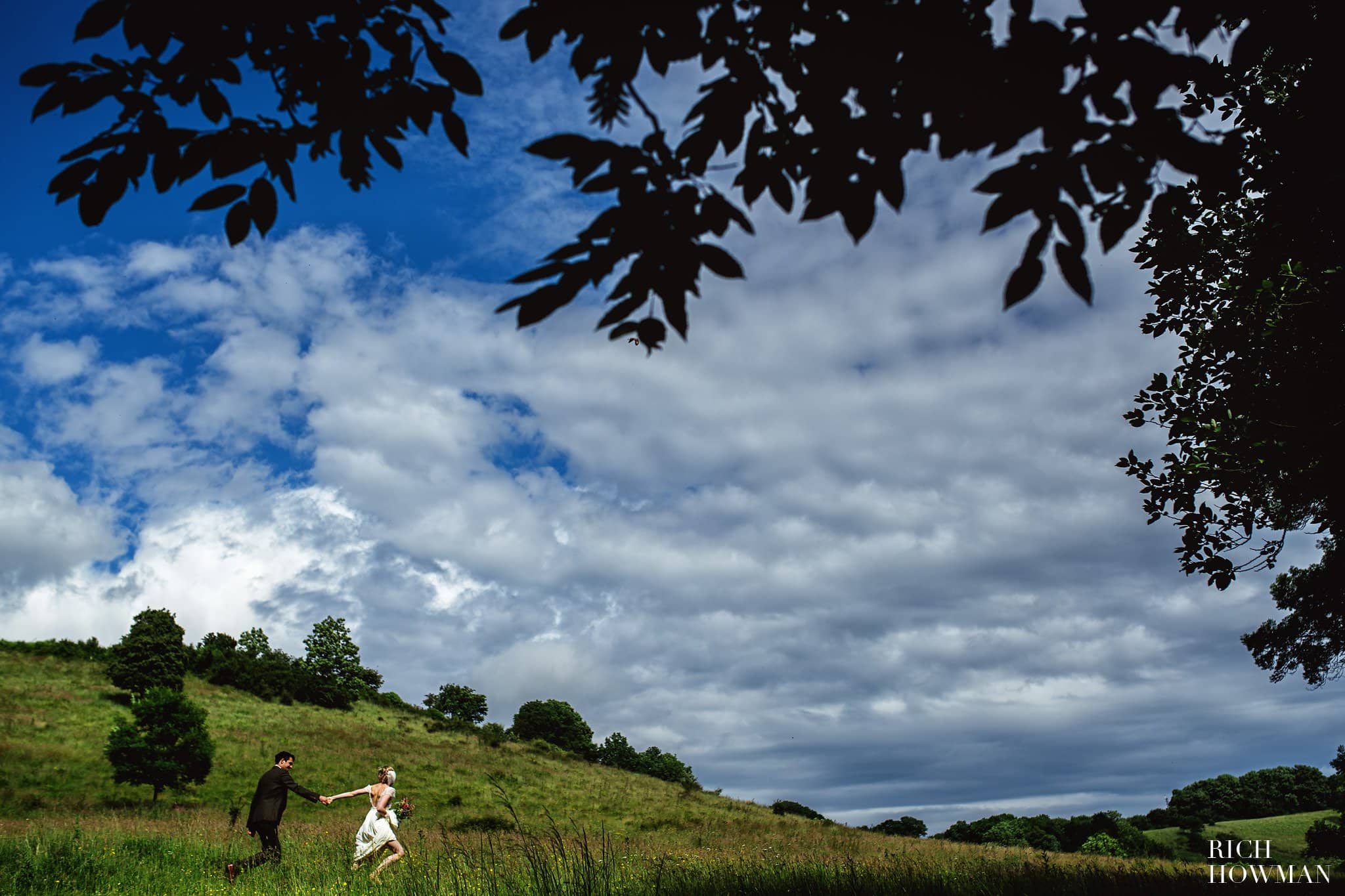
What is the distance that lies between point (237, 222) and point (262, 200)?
163 mm

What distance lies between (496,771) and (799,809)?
52.2ft

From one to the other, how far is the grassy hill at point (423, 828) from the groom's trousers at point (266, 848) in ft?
0.87

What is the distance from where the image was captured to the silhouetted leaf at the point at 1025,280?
8.94 feet

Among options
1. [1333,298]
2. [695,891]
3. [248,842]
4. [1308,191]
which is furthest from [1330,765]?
[248,842]

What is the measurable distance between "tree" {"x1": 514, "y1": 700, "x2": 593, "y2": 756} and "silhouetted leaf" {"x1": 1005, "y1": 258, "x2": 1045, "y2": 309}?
260 feet

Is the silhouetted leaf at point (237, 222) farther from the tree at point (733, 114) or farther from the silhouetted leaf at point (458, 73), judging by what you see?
the silhouetted leaf at point (458, 73)

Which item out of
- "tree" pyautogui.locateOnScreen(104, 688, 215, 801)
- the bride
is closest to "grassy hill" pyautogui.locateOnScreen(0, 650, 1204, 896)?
the bride

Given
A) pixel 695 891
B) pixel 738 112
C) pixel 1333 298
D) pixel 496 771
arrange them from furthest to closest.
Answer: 1. pixel 496 771
2. pixel 1333 298
3. pixel 695 891
4. pixel 738 112

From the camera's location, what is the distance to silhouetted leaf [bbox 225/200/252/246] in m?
3.91

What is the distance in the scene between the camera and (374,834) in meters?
12.4

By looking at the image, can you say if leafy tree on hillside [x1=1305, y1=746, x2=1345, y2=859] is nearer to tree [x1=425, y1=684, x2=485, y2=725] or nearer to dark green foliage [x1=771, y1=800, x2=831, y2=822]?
dark green foliage [x1=771, y1=800, x2=831, y2=822]

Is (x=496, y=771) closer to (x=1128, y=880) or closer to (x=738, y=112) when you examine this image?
(x=1128, y=880)

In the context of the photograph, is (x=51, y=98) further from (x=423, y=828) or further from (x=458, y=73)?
(x=423, y=828)

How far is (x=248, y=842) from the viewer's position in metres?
14.4
